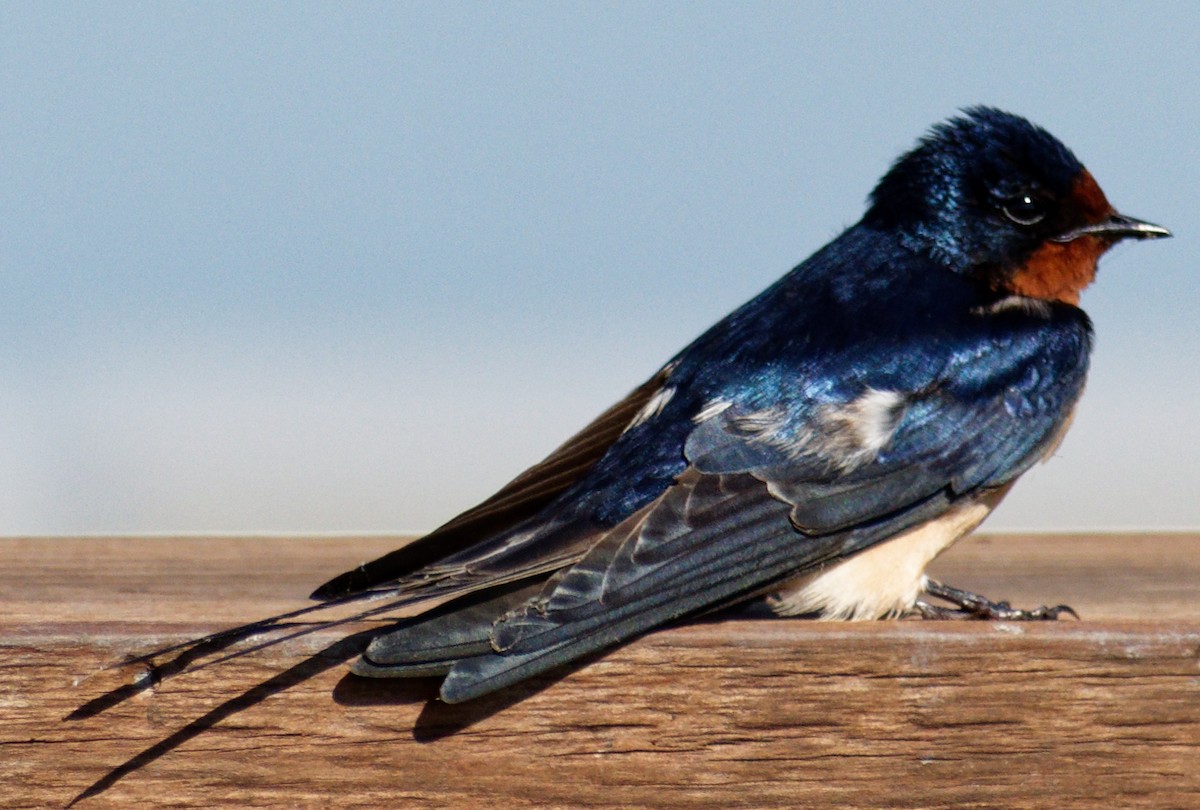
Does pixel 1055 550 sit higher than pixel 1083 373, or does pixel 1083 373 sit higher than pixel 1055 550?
pixel 1083 373

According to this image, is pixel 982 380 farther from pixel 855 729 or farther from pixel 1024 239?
pixel 855 729

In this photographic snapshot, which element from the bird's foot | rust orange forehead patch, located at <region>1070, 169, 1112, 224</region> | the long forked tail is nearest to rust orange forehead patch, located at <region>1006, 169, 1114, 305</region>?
rust orange forehead patch, located at <region>1070, 169, 1112, 224</region>

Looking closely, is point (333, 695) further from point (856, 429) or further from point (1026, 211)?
point (1026, 211)

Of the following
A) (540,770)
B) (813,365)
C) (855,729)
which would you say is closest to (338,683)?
(540,770)

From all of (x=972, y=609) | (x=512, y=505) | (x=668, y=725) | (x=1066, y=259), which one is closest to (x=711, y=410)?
(x=512, y=505)

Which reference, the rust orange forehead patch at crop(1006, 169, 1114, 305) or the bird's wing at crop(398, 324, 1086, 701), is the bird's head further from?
the bird's wing at crop(398, 324, 1086, 701)

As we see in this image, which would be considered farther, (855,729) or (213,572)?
(213,572)

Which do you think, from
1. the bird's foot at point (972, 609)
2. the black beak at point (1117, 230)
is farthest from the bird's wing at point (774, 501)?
the black beak at point (1117, 230)
